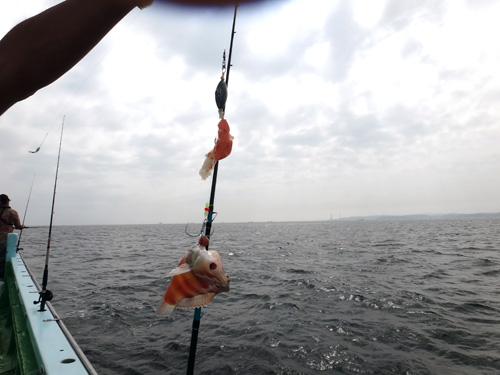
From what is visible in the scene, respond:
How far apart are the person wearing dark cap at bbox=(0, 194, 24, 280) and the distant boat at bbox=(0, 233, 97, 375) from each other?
3.16 meters

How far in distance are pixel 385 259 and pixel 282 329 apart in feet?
46.8

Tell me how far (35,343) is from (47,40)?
202 inches

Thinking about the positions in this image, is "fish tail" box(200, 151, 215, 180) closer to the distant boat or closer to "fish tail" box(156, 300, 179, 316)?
"fish tail" box(156, 300, 179, 316)

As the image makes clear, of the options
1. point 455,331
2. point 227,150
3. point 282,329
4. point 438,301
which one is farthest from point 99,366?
point 438,301

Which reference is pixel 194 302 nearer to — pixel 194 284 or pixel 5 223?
pixel 194 284

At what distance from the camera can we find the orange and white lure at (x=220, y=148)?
11.0 feet

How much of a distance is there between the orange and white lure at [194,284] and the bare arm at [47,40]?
6.66 feet

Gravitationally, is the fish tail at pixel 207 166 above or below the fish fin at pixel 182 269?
above

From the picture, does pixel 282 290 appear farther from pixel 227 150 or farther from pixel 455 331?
pixel 227 150

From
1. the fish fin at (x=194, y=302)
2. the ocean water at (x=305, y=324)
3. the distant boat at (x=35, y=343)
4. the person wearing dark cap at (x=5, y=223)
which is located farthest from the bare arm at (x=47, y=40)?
the person wearing dark cap at (x=5, y=223)

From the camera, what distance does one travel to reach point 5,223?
971cm

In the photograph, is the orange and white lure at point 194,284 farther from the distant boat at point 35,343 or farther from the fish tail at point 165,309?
the distant boat at point 35,343

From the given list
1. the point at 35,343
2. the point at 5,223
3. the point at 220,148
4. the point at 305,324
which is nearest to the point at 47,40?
the point at 220,148

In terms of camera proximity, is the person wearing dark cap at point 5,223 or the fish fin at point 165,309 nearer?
the fish fin at point 165,309
